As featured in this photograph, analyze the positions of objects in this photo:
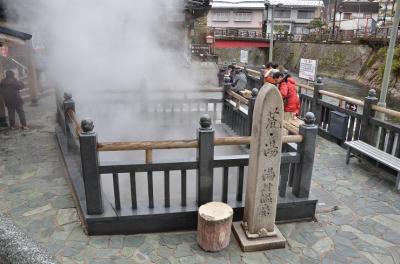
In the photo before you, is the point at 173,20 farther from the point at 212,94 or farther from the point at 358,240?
the point at 358,240

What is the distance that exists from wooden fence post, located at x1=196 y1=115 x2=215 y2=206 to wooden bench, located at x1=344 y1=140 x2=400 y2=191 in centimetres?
358

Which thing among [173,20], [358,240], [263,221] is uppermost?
[173,20]

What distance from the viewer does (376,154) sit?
21.7ft

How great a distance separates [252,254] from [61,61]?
6.28m

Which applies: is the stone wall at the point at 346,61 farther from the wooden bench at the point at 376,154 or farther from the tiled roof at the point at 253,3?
the wooden bench at the point at 376,154

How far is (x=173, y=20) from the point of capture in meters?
9.63

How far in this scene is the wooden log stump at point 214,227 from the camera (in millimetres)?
4211

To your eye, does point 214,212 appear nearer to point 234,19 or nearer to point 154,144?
point 154,144

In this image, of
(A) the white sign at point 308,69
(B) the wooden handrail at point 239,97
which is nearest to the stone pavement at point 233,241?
(B) the wooden handrail at point 239,97

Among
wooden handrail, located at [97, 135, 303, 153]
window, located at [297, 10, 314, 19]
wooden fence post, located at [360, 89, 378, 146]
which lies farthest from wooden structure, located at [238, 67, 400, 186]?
window, located at [297, 10, 314, 19]

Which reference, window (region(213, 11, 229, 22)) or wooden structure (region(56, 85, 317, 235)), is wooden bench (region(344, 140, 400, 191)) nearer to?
wooden structure (region(56, 85, 317, 235))

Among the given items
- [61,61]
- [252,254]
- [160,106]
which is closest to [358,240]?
[252,254]

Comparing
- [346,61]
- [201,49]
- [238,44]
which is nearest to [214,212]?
[201,49]

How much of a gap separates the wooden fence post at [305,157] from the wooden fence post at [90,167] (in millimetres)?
2802
